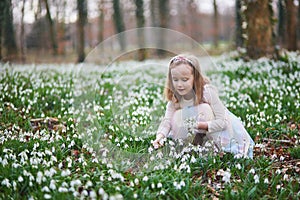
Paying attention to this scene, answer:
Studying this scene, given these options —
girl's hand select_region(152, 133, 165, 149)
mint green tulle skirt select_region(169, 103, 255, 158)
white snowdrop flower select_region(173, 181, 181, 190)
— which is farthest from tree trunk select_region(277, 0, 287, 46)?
white snowdrop flower select_region(173, 181, 181, 190)

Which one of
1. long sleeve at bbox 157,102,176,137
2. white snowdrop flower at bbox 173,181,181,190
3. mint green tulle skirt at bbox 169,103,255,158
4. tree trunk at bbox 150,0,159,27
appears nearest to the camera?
white snowdrop flower at bbox 173,181,181,190

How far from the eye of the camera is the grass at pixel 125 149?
344 centimetres

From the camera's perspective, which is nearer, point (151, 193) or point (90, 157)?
point (151, 193)

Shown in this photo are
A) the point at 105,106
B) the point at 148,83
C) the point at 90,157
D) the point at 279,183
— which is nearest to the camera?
the point at 279,183

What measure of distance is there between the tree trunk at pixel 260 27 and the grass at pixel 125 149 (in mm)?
3292

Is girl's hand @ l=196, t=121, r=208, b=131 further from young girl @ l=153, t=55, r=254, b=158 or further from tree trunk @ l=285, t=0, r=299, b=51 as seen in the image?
tree trunk @ l=285, t=0, r=299, b=51

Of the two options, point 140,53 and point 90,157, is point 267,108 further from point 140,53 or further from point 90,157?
point 140,53

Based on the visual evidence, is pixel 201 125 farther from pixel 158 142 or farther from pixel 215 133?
pixel 158 142

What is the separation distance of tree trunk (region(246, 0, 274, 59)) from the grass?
329 cm

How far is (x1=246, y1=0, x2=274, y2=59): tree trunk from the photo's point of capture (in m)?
11.1

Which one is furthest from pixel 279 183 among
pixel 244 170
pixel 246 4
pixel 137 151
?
pixel 246 4

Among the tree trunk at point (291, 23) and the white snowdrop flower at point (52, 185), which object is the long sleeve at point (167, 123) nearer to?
the white snowdrop flower at point (52, 185)

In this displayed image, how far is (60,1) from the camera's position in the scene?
2816 centimetres

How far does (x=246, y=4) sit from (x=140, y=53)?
7293 mm
